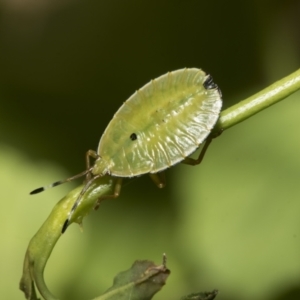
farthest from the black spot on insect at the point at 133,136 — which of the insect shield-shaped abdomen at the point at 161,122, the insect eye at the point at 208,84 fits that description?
the insect eye at the point at 208,84

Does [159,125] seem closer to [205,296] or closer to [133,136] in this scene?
[133,136]

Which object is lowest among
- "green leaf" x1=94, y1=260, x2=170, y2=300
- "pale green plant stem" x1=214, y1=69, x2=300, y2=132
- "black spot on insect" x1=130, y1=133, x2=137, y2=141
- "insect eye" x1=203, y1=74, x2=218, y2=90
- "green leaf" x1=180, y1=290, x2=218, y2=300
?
"green leaf" x1=180, y1=290, x2=218, y2=300

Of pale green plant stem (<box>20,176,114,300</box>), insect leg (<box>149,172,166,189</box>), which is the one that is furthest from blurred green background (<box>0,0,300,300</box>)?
pale green plant stem (<box>20,176,114,300</box>)

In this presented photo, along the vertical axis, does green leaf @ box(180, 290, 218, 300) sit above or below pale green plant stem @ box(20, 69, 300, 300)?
below

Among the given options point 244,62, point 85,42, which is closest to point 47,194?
point 85,42

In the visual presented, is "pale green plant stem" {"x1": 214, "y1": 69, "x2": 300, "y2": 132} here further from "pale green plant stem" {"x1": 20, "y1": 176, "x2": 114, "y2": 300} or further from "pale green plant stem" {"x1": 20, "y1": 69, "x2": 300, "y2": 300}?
"pale green plant stem" {"x1": 20, "y1": 176, "x2": 114, "y2": 300}

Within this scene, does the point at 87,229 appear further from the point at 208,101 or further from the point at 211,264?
the point at 208,101

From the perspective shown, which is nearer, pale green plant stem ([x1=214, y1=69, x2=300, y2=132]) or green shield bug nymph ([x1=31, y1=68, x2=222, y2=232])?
pale green plant stem ([x1=214, y1=69, x2=300, y2=132])
